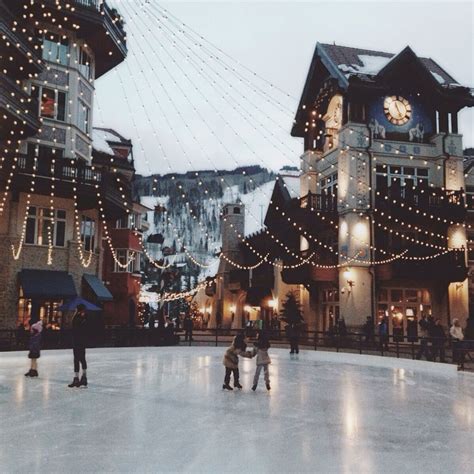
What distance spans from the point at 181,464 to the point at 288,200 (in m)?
32.6

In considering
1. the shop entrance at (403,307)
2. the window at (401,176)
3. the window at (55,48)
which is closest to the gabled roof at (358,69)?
the window at (401,176)

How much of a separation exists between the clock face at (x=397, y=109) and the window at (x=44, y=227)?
746 inches

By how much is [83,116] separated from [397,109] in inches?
700

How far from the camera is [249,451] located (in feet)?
24.0

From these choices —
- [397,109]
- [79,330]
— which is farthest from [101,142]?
[79,330]

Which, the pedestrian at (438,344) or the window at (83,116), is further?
the window at (83,116)

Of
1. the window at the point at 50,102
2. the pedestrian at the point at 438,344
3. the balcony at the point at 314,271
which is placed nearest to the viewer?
the pedestrian at the point at 438,344

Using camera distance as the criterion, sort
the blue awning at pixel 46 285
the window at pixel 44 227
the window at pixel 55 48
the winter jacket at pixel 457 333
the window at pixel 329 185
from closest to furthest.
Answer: the winter jacket at pixel 457 333, the blue awning at pixel 46 285, the window at pixel 44 227, the window at pixel 55 48, the window at pixel 329 185

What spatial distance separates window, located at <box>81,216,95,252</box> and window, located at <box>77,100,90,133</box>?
4.87 metres

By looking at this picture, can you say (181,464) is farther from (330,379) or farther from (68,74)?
(68,74)

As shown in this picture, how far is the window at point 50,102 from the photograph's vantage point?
28000 mm

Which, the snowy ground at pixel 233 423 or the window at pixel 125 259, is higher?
the window at pixel 125 259

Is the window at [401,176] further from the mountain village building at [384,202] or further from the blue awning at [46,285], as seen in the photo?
the blue awning at [46,285]

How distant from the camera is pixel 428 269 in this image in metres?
30.0
